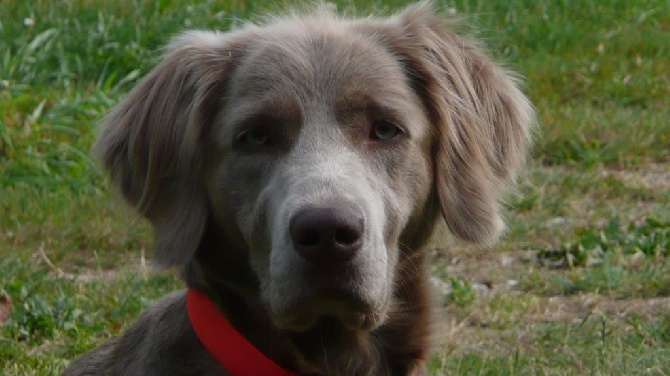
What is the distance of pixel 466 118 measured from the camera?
15.4 ft

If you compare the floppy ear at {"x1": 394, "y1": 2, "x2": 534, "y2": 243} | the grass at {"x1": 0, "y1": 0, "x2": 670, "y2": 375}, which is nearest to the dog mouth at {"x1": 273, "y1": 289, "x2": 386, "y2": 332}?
Result: the floppy ear at {"x1": 394, "y1": 2, "x2": 534, "y2": 243}

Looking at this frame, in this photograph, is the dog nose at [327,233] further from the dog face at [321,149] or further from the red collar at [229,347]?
the red collar at [229,347]

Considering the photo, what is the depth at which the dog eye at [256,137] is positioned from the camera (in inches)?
173

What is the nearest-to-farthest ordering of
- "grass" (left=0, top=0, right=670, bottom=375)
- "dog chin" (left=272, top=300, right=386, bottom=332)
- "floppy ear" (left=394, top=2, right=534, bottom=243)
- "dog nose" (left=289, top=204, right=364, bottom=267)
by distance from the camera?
"dog nose" (left=289, top=204, right=364, bottom=267) < "dog chin" (left=272, top=300, right=386, bottom=332) < "floppy ear" (left=394, top=2, right=534, bottom=243) < "grass" (left=0, top=0, right=670, bottom=375)

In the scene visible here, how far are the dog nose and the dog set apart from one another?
0.01 m

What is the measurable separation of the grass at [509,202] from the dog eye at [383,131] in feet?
2.06

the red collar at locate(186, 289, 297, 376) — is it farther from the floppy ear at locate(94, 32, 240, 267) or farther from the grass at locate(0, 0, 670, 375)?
the grass at locate(0, 0, 670, 375)

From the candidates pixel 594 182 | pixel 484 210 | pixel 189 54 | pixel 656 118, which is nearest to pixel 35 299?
pixel 189 54

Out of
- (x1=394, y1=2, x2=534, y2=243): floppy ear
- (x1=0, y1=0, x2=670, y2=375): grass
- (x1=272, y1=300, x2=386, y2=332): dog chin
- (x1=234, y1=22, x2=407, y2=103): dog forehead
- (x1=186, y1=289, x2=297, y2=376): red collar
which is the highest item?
(x1=234, y1=22, x2=407, y2=103): dog forehead

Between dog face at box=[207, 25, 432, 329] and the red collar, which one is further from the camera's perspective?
the red collar

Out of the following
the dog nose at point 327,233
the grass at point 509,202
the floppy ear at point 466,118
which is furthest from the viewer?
the grass at point 509,202

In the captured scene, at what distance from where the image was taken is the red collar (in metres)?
4.38

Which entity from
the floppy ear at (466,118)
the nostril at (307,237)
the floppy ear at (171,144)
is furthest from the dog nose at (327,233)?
the floppy ear at (466,118)

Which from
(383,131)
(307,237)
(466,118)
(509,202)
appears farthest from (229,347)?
(509,202)
